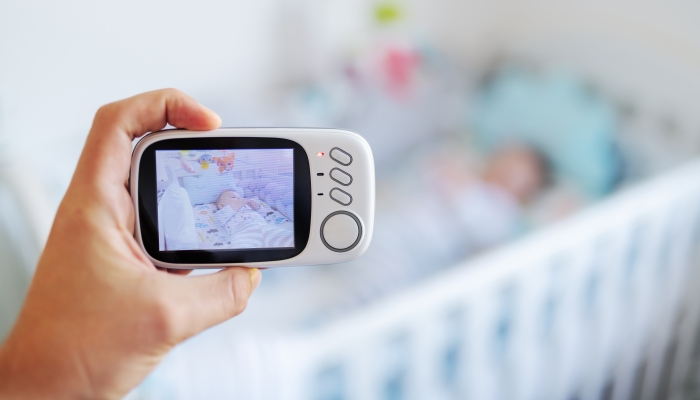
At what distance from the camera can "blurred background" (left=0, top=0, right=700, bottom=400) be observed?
2.91ft

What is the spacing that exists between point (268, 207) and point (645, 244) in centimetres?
87

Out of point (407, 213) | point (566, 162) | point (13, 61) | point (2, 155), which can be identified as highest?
point (13, 61)

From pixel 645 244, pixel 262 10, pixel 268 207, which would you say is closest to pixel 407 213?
pixel 645 244

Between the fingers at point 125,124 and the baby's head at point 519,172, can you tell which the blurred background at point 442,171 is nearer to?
the baby's head at point 519,172

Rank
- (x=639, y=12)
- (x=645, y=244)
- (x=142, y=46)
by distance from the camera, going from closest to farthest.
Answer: (x=645, y=244)
(x=142, y=46)
(x=639, y=12)

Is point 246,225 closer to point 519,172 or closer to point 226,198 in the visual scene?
point 226,198

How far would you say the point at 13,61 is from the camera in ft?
3.52

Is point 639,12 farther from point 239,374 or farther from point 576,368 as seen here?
point 239,374

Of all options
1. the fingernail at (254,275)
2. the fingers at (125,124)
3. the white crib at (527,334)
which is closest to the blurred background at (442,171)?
the white crib at (527,334)

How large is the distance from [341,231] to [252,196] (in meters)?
0.09

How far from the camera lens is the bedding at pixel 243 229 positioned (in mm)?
507

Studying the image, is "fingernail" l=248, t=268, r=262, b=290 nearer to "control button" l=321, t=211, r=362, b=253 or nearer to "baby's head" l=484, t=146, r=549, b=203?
"control button" l=321, t=211, r=362, b=253

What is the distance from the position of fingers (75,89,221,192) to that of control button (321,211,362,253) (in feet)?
0.47

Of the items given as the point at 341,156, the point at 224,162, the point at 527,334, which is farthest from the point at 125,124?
the point at 527,334
